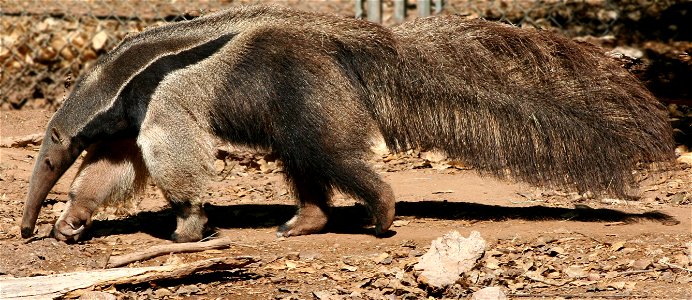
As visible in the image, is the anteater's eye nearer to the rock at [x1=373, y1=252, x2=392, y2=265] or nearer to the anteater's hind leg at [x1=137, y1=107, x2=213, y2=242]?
the anteater's hind leg at [x1=137, y1=107, x2=213, y2=242]

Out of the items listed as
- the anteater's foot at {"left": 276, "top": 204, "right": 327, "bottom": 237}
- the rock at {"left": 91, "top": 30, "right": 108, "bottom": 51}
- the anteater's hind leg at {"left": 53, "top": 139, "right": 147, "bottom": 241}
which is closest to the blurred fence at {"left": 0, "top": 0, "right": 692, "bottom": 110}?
the rock at {"left": 91, "top": 30, "right": 108, "bottom": 51}

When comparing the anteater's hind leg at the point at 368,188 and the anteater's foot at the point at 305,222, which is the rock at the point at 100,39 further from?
the anteater's hind leg at the point at 368,188

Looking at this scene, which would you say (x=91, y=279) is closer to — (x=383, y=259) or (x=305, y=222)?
(x=383, y=259)

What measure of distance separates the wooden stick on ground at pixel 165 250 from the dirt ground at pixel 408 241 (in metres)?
0.05

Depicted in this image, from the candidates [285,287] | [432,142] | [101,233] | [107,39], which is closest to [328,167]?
[432,142]

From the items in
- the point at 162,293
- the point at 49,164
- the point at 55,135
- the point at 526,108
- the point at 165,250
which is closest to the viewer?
the point at 162,293

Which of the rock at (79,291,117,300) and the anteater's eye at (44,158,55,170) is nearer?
the rock at (79,291,117,300)

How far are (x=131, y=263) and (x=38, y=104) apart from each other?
280 inches

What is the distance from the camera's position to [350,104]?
21.5ft

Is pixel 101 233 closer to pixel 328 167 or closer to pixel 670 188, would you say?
pixel 328 167

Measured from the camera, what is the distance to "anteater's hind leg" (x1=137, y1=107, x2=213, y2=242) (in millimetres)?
6434

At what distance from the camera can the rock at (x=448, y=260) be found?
199 inches

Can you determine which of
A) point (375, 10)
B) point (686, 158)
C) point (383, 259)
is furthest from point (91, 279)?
point (375, 10)

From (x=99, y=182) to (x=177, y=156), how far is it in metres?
0.84
